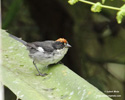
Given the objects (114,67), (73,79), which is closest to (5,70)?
(73,79)

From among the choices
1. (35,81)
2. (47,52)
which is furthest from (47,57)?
(35,81)

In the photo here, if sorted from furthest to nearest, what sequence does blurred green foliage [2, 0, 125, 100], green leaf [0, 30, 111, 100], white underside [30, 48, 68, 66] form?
blurred green foliage [2, 0, 125, 100], white underside [30, 48, 68, 66], green leaf [0, 30, 111, 100]

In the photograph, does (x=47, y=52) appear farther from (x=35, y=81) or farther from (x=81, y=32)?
(x=81, y=32)

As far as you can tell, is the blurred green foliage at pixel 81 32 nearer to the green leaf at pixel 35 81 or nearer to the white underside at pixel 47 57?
the white underside at pixel 47 57

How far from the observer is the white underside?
360 cm

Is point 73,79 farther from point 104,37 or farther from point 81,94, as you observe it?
point 104,37

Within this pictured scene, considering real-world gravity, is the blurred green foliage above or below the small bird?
below

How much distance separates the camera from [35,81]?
122 inches

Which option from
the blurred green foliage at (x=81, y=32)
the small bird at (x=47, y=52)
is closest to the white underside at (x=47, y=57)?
the small bird at (x=47, y=52)

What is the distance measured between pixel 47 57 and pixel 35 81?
1.97 feet

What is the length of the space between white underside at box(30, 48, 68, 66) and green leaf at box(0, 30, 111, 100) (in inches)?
3.9

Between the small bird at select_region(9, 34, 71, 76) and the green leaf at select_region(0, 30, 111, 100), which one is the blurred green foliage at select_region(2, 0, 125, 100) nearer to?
the small bird at select_region(9, 34, 71, 76)

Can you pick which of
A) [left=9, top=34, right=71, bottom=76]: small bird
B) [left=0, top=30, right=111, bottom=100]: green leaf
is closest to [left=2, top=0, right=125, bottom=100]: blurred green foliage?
[left=9, top=34, right=71, bottom=76]: small bird

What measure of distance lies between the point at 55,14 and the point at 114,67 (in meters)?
1.65
